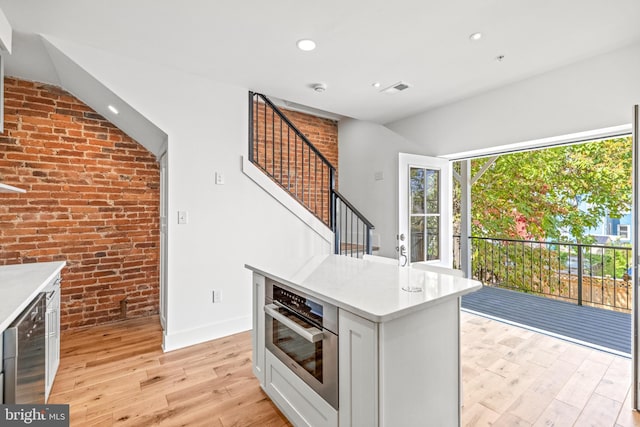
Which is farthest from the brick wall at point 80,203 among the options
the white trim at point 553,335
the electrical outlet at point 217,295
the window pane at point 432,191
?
the white trim at point 553,335

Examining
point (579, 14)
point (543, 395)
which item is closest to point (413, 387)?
point (543, 395)

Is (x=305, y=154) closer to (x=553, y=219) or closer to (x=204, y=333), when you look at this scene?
(x=204, y=333)

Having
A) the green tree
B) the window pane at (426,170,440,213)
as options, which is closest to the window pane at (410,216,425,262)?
the window pane at (426,170,440,213)

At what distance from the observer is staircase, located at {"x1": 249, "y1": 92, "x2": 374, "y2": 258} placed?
391 cm

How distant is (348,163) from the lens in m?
5.05

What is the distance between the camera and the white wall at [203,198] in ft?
9.16

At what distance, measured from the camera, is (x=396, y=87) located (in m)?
3.22

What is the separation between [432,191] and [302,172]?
1648 mm

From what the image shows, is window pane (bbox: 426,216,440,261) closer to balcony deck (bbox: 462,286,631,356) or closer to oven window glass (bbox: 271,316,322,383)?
balcony deck (bbox: 462,286,631,356)

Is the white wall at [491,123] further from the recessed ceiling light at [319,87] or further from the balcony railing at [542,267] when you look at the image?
the balcony railing at [542,267]

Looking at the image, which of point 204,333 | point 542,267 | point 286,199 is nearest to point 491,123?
point 286,199

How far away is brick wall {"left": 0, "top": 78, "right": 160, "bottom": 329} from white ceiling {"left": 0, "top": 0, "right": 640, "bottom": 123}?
3.49 feet

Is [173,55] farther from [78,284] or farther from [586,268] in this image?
[586,268]

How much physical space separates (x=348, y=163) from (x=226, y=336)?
10.2 feet
